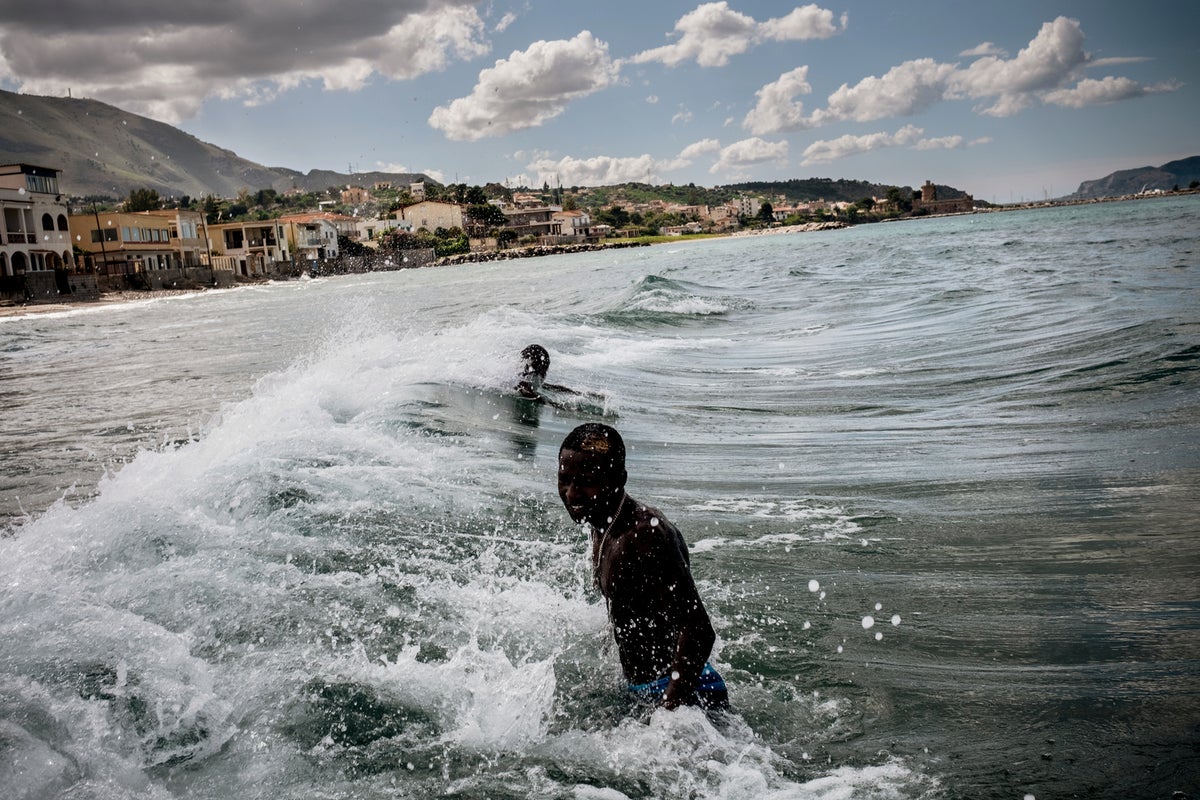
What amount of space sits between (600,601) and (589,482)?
1.87m

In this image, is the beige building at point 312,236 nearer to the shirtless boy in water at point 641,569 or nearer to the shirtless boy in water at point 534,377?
the shirtless boy in water at point 534,377

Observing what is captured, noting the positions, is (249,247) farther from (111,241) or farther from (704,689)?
(704,689)

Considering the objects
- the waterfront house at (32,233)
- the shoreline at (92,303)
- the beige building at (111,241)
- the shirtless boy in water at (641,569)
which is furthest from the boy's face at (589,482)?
the beige building at (111,241)

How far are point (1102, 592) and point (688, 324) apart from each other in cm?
1873

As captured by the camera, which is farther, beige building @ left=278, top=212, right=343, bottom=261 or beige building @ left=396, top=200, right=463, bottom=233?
beige building @ left=396, top=200, right=463, bottom=233

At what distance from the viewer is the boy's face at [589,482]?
10.1 ft

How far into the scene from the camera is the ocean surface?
3225mm

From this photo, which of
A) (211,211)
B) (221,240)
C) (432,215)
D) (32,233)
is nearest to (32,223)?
(32,233)

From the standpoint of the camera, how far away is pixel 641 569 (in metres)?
3.09

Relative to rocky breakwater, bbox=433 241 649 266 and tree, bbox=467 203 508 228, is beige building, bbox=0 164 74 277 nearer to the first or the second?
rocky breakwater, bbox=433 241 649 266

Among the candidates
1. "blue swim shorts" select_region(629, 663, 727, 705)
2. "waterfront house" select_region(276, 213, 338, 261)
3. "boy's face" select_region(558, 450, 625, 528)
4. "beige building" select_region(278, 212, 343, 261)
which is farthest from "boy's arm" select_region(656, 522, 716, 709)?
"beige building" select_region(278, 212, 343, 261)

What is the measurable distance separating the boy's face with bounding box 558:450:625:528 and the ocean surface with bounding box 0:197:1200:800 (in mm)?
838

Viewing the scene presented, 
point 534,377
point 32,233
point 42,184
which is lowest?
point 534,377

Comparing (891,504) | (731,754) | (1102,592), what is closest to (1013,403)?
(891,504)
